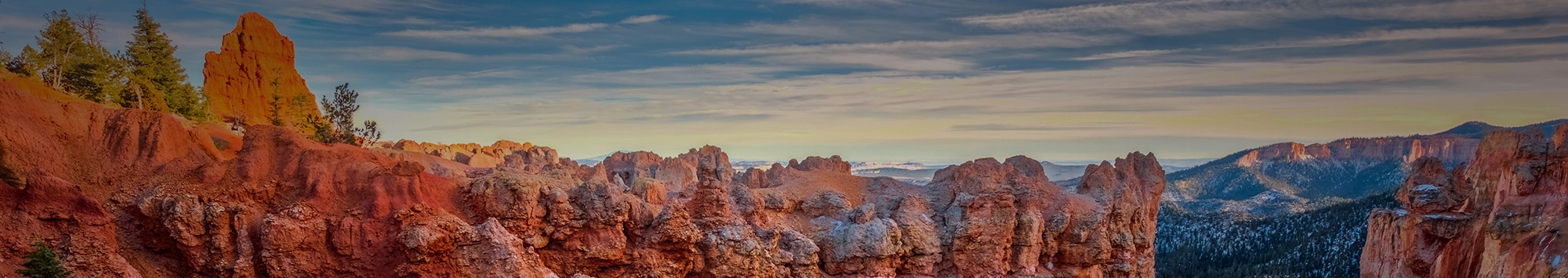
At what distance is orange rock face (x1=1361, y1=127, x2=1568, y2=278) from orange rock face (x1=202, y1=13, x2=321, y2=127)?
175ft

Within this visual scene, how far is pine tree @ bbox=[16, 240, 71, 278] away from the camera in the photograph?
66.8ft

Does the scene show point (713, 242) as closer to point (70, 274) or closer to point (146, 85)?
point (70, 274)

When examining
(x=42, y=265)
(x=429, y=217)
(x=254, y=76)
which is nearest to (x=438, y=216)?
(x=429, y=217)

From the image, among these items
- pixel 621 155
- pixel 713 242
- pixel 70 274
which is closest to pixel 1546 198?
pixel 713 242

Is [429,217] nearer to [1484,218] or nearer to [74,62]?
[74,62]

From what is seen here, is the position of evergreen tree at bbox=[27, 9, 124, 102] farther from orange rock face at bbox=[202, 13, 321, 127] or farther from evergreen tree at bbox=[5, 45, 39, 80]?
orange rock face at bbox=[202, 13, 321, 127]

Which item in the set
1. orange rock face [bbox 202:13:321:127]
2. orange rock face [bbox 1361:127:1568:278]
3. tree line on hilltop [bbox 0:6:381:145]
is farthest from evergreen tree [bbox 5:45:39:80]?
orange rock face [bbox 1361:127:1568:278]

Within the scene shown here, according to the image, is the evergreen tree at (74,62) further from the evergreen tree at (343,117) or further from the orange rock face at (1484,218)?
the orange rock face at (1484,218)

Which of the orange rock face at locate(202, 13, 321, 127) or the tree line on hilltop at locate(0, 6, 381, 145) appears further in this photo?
the orange rock face at locate(202, 13, 321, 127)

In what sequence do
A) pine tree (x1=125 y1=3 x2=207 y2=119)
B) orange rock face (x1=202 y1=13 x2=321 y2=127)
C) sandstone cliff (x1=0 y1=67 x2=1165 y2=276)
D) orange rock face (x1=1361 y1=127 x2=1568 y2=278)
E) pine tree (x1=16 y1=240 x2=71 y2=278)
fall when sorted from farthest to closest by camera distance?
orange rock face (x1=202 y1=13 x2=321 y2=127) < pine tree (x1=125 y1=3 x2=207 y2=119) < orange rock face (x1=1361 y1=127 x2=1568 y2=278) < sandstone cliff (x1=0 y1=67 x2=1165 y2=276) < pine tree (x1=16 y1=240 x2=71 y2=278)

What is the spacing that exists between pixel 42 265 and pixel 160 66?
26.0 meters

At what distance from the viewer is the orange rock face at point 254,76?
57.9 m

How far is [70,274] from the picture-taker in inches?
840

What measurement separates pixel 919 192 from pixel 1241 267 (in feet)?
345
